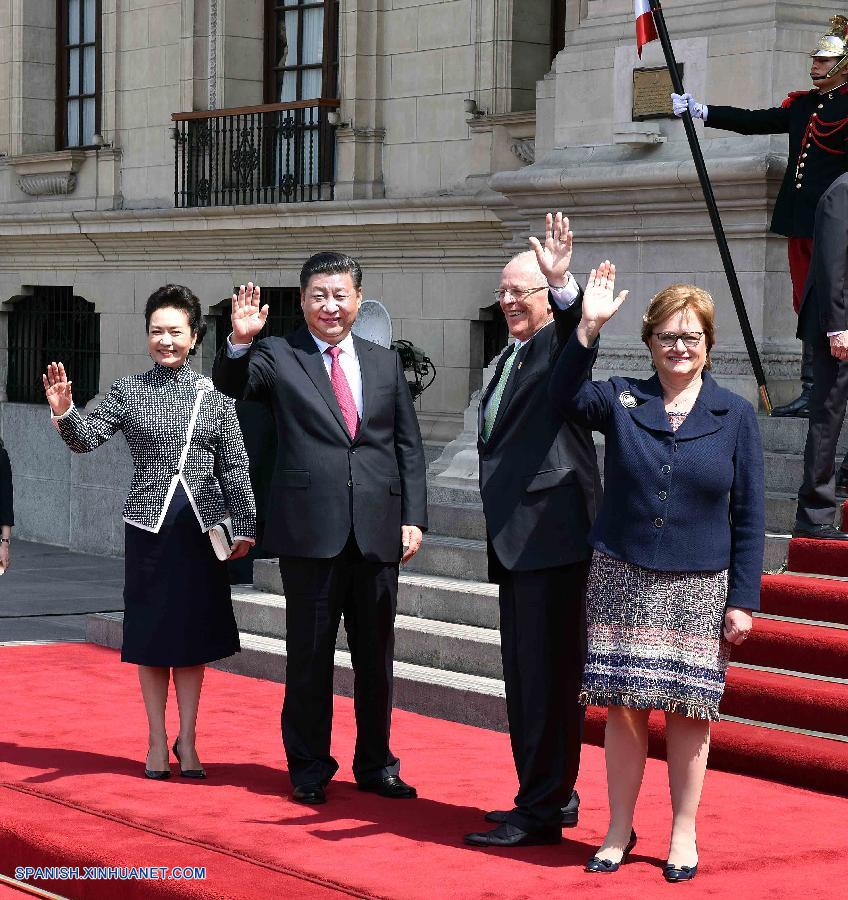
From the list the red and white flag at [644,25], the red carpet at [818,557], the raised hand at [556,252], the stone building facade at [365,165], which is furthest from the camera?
the stone building facade at [365,165]

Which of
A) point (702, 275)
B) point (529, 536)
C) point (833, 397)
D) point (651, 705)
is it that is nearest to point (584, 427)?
point (529, 536)

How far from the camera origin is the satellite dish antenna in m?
12.4

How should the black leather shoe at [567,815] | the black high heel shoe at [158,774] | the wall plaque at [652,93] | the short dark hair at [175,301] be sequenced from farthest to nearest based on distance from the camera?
1. the wall plaque at [652,93]
2. the short dark hair at [175,301]
3. the black high heel shoe at [158,774]
4. the black leather shoe at [567,815]

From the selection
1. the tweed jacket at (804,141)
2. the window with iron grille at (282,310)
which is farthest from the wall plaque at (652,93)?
the window with iron grille at (282,310)

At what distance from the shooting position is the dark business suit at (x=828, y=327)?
8.13 m

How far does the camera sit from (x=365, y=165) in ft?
48.5

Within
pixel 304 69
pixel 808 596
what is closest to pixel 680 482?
pixel 808 596

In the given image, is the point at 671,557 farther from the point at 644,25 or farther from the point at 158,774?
the point at 644,25

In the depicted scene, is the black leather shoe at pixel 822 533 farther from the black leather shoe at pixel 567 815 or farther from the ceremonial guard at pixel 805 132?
the black leather shoe at pixel 567 815

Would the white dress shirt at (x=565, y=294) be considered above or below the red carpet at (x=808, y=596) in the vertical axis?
above

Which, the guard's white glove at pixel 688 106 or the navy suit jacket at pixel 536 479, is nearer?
the navy suit jacket at pixel 536 479

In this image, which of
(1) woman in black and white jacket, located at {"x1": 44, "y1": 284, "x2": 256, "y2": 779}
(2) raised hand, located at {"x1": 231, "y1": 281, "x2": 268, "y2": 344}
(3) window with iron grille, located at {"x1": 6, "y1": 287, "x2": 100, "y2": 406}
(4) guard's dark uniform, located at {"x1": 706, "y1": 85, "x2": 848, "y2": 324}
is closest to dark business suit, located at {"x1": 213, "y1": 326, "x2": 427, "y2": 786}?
(2) raised hand, located at {"x1": 231, "y1": 281, "x2": 268, "y2": 344}

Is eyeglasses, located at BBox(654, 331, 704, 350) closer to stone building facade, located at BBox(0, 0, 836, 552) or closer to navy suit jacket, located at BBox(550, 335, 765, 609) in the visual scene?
Result: navy suit jacket, located at BBox(550, 335, 765, 609)

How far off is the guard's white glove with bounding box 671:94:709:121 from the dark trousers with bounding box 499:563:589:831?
14.3ft
